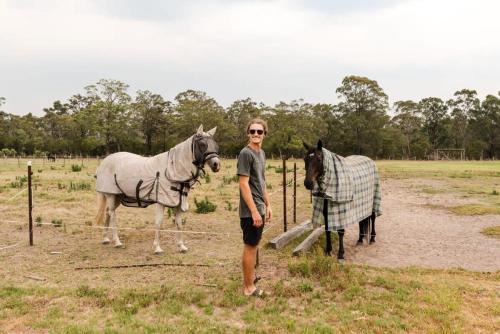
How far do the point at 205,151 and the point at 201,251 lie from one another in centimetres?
179

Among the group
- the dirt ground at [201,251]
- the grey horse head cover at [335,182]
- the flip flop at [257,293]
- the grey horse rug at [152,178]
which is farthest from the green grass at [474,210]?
the flip flop at [257,293]

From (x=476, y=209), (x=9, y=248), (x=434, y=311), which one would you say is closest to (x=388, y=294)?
(x=434, y=311)

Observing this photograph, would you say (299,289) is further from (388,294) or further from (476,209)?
(476,209)

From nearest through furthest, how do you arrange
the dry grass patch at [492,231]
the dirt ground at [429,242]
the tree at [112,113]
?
the dirt ground at [429,242] < the dry grass patch at [492,231] < the tree at [112,113]

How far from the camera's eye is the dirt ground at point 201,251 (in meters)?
5.55

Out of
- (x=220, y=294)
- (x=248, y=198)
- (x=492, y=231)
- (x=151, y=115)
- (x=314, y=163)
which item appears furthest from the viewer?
(x=151, y=115)

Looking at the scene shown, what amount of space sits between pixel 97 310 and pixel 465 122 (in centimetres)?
7246

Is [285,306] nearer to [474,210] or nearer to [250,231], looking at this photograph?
[250,231]

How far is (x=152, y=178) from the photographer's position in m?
6.63

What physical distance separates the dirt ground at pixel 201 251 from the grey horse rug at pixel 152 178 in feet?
3.12

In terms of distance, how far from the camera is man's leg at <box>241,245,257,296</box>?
14.8ft

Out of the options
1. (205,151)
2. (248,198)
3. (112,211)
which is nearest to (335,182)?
(205,151)

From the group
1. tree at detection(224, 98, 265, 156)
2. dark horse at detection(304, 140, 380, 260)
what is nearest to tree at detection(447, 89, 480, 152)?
tree at detection(224, 98, 265, 156)

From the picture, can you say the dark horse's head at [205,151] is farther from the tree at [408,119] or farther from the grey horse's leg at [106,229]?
the tree at [408,119]
